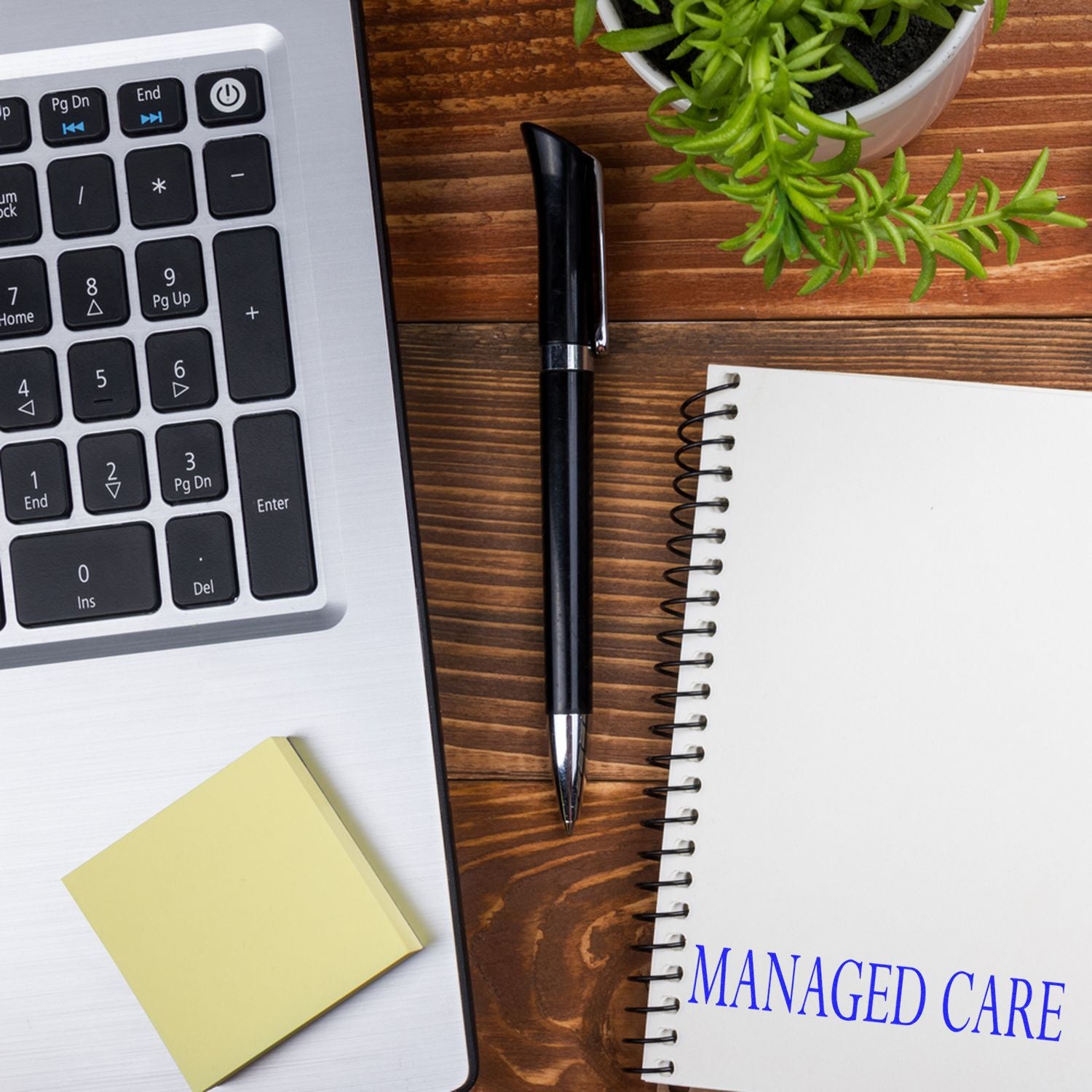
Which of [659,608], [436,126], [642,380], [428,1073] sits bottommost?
[428,1073]

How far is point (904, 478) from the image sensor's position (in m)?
0.45

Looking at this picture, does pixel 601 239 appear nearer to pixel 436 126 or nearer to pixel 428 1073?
pixel 436 126

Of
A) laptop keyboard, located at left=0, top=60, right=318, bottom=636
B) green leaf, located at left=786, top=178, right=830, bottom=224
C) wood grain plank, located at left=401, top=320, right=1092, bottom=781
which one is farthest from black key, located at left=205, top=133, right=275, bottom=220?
green leaf, located at left=786, top=178, right=830, bottom=224

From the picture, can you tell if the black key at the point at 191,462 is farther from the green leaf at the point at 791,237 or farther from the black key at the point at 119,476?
the green leaf at the point at 791,237

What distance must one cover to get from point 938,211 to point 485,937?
360 millimetres

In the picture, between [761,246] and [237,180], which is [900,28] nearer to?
[761,246]

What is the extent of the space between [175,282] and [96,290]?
32 mm

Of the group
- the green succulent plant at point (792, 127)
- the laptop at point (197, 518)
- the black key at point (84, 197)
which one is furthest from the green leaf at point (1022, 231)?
the black key at point (84, 197)

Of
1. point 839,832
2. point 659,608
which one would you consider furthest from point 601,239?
point 839,832

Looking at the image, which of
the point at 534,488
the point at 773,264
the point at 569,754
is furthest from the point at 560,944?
the point at 773,264

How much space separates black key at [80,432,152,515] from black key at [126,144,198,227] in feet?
0.29

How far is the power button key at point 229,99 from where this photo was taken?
1.34ft

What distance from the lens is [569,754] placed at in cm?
46

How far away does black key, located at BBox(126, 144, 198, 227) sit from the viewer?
41 centimetres
